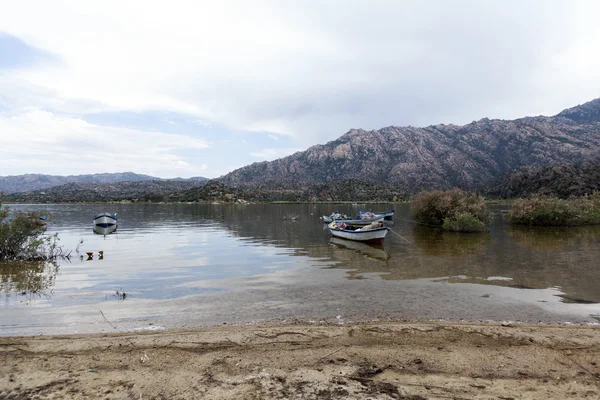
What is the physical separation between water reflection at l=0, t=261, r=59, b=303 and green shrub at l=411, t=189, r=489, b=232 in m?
38.0

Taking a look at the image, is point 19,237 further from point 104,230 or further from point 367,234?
point 367,234

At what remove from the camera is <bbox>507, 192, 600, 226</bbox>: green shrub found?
4512cm

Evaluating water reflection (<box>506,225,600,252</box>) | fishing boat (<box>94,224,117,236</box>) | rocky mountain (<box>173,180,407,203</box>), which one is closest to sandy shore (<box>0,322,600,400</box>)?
water reflection (<box>506,225,600,252</box>)

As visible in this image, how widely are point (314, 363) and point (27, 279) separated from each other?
16873mm

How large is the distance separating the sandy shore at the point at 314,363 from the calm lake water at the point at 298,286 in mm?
2017

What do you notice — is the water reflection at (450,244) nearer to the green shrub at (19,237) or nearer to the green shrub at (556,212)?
the green shrub at (556,212)

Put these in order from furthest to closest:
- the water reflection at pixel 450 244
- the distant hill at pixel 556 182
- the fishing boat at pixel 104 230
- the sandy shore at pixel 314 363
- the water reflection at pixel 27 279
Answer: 1. the distant hill at pixel 556 182
2. the fishing boat at pixel 104 230
3. the water reflection at pixel 450 244
4. the water reflection at pixel 27 279
5. the sandy shore at pixel 314 363

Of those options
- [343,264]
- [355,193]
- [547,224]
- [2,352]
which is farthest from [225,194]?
[2,352]

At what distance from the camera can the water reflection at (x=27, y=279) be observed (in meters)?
14.8

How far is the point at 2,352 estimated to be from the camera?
8.11 meters

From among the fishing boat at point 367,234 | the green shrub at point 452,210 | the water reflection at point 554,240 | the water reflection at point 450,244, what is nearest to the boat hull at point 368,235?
the fishing boat at point 367,234

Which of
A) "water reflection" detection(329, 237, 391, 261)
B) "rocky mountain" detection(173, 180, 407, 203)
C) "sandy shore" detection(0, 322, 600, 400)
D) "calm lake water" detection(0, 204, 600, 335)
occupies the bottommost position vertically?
"water reflection" detection(329, 237, 391, 261)

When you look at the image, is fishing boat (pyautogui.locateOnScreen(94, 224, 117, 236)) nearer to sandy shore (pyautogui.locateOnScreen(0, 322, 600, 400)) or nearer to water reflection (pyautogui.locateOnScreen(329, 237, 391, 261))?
water reflection (pyautogui.locateOnScreen(329, 237, 391, 261))

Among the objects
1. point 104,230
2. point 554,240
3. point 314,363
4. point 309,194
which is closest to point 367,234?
point 554,240
